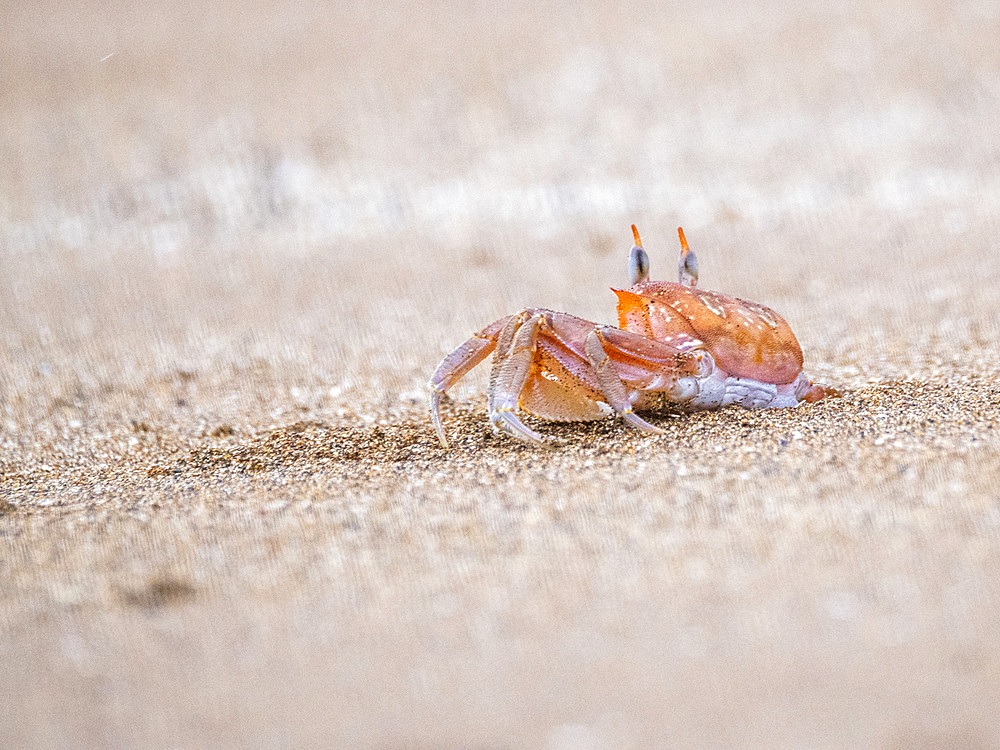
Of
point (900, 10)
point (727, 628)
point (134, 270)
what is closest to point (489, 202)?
point (134, 270)

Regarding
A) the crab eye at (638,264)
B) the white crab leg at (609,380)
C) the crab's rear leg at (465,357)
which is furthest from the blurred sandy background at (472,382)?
the crab eye at (638,264)

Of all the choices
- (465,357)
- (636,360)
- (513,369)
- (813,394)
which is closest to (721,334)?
(636,360)

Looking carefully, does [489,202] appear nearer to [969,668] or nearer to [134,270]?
[134,270]

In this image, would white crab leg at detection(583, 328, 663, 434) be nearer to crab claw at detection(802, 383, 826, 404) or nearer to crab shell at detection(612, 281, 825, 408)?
crab shell at detection(612, 281, 825, 408)

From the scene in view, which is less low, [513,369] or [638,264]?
[638,264]

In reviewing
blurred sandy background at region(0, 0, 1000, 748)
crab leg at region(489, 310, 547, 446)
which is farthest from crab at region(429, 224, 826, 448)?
blurred sandy background at region(0, 0, 1000, 748)

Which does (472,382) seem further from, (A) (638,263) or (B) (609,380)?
(B) (609,380)
